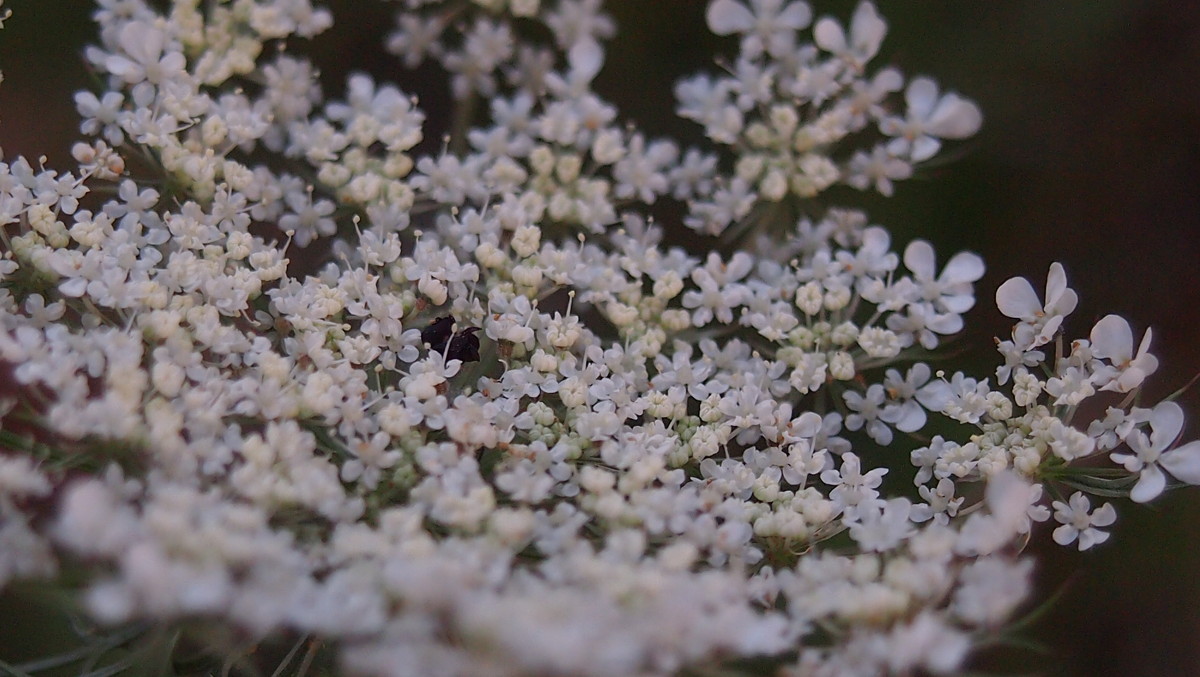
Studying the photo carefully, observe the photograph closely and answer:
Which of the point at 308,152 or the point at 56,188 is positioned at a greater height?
the point at 308,152

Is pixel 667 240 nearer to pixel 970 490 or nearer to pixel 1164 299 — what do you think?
pixel 970 490

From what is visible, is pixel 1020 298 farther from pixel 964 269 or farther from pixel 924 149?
pixel 924 149

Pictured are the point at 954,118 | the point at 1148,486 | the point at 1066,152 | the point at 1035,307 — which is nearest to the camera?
the point at 1148,486

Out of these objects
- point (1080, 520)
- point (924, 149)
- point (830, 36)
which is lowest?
point (1080, 520)

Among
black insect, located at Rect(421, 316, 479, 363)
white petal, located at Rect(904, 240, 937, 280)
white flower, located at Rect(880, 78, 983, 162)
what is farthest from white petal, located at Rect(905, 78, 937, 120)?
black insect, located at Rect(421, 316, 479, 363)

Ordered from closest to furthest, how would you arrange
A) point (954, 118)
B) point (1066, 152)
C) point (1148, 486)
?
point (1148, 486)
point (954, 118)
point (1066, 152)

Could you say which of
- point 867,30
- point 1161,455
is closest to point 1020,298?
point 1161,455

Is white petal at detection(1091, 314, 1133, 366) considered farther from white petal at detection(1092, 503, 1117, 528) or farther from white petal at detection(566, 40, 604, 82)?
white petal at detection(566, 40, 604, 82)

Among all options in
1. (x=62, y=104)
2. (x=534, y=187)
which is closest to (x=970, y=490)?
(x=534, y=187)
